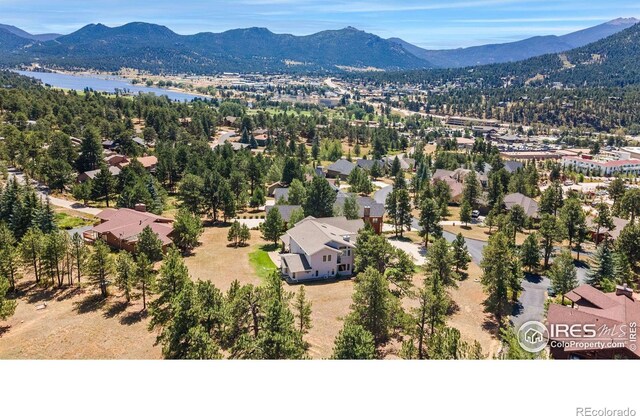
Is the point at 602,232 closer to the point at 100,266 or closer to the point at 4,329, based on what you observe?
the point at 100,266

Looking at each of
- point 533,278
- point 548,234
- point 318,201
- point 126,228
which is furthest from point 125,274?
point 548,234

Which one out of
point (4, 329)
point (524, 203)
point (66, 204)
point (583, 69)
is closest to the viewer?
point (4, 329)

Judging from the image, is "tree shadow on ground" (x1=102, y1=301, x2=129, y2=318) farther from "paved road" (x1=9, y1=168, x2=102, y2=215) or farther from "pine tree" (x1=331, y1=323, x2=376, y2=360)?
"paved road" (x1=9, y1=168, x2=102, y2=215)

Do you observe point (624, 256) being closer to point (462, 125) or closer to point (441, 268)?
point (441, 268)

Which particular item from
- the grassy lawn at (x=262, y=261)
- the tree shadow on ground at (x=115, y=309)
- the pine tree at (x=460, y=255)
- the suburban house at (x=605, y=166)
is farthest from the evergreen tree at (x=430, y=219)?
the suburban house at (x=605, y=166)

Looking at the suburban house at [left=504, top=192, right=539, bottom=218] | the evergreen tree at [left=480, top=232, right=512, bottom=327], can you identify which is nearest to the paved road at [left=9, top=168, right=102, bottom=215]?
the evergreen tree at [left=480, top=232, right=512, bottom=327]

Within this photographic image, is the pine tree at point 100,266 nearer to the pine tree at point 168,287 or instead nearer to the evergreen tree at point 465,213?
the pine tree at point 168,287
